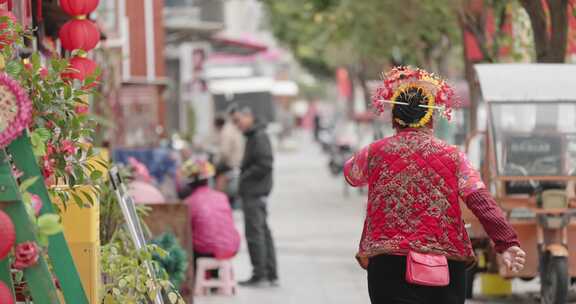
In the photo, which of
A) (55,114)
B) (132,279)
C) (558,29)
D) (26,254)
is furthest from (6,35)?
(558,29)

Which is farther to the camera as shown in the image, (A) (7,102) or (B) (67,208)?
(B) (67,208)

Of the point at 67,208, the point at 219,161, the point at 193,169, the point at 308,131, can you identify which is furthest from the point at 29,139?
the point at 308,131

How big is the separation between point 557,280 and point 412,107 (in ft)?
14.4

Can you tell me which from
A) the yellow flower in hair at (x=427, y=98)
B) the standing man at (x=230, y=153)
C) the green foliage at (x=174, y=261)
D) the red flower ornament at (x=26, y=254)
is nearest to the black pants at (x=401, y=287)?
the yellow flower in hair at (x=427, y=98)

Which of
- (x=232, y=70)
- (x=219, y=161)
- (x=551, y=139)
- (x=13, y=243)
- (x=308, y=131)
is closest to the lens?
(x=13, y=243)

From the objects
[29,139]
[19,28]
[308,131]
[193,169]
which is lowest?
[308,131]

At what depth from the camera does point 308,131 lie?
102000 millimetres

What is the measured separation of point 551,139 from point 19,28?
277 inches

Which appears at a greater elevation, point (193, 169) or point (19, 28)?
point (19, 28)

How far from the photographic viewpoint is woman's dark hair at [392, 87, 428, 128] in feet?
23.8

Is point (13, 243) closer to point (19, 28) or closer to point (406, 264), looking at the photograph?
point (19, 28)

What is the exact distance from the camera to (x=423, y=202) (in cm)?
707

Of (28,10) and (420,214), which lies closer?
(420,214)

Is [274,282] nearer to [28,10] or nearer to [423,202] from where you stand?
[28,10]
